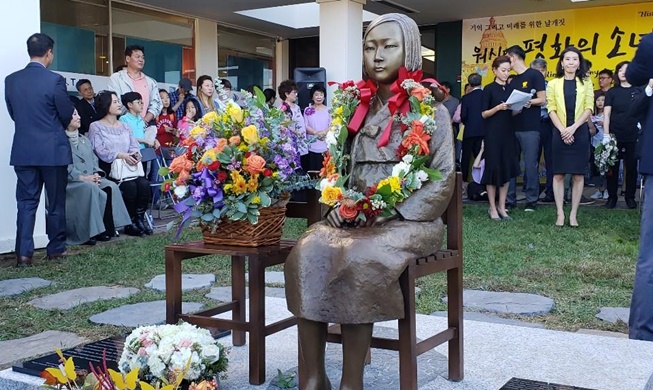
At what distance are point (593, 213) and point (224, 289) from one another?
5.41 m

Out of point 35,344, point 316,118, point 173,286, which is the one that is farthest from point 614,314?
point 316,118

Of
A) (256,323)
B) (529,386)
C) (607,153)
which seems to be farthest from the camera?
(607,153)

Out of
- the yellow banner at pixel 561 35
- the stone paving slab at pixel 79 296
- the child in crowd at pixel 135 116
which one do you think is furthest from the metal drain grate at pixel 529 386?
the yellow banner at pixel 561 35

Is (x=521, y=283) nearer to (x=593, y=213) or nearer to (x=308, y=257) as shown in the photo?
(x=308, y=257)

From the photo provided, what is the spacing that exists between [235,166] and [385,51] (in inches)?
30.3

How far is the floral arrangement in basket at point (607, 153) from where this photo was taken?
930cm

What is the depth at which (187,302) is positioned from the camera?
4.67 meters

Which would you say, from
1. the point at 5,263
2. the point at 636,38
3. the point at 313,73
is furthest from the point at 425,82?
the point at 636,38

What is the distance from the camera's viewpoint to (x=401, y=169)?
269cm

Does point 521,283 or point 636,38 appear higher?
A: point 636,38

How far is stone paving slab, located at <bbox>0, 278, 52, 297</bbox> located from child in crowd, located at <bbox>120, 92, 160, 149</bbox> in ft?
9.64

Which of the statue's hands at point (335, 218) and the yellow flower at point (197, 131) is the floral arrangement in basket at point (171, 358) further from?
the yellow flower at point (197, 131)

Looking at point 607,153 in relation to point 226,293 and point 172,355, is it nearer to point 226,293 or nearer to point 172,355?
point 226,293

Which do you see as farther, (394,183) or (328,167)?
(328,167)
